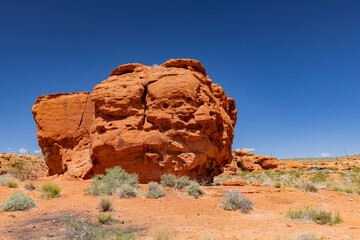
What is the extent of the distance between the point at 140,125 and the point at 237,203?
6441 millimetres

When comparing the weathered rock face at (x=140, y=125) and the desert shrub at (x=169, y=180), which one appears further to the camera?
the weathered rock face at (x=140, y=125)

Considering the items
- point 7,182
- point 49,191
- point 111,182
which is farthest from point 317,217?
point 7,182

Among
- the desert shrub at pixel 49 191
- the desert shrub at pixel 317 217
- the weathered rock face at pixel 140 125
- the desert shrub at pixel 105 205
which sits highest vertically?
the weathered rock face at pixel 140 125

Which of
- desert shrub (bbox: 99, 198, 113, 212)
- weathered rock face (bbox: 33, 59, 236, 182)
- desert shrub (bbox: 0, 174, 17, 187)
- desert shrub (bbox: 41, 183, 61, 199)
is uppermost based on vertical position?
weathered rock face (bbox: 33, 59, 236, 182)

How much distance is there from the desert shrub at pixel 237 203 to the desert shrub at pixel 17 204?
655 cm

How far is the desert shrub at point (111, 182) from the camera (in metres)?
9.67

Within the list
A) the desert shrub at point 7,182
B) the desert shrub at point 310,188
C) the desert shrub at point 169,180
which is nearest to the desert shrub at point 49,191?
the desert shrub at point 7,182

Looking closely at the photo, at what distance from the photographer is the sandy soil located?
532 centimetres

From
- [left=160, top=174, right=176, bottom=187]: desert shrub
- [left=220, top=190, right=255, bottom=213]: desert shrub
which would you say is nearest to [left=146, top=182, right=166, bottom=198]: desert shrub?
[left=160, top=174, right=176, bottom=187]: desert shrub

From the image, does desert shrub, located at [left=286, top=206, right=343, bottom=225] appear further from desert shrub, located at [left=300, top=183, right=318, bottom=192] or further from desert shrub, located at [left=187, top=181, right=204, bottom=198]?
desert shrub, located at [left=300, top=183, right=318, bottom=192]

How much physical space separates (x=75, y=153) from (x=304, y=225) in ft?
40.5

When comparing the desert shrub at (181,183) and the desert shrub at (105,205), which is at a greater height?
the desert shrub at (181,183)

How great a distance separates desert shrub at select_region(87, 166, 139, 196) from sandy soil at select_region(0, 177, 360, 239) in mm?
513

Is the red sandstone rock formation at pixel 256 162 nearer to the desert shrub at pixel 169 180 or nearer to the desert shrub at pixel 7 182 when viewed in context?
the desert shrub at pixel 169 180
